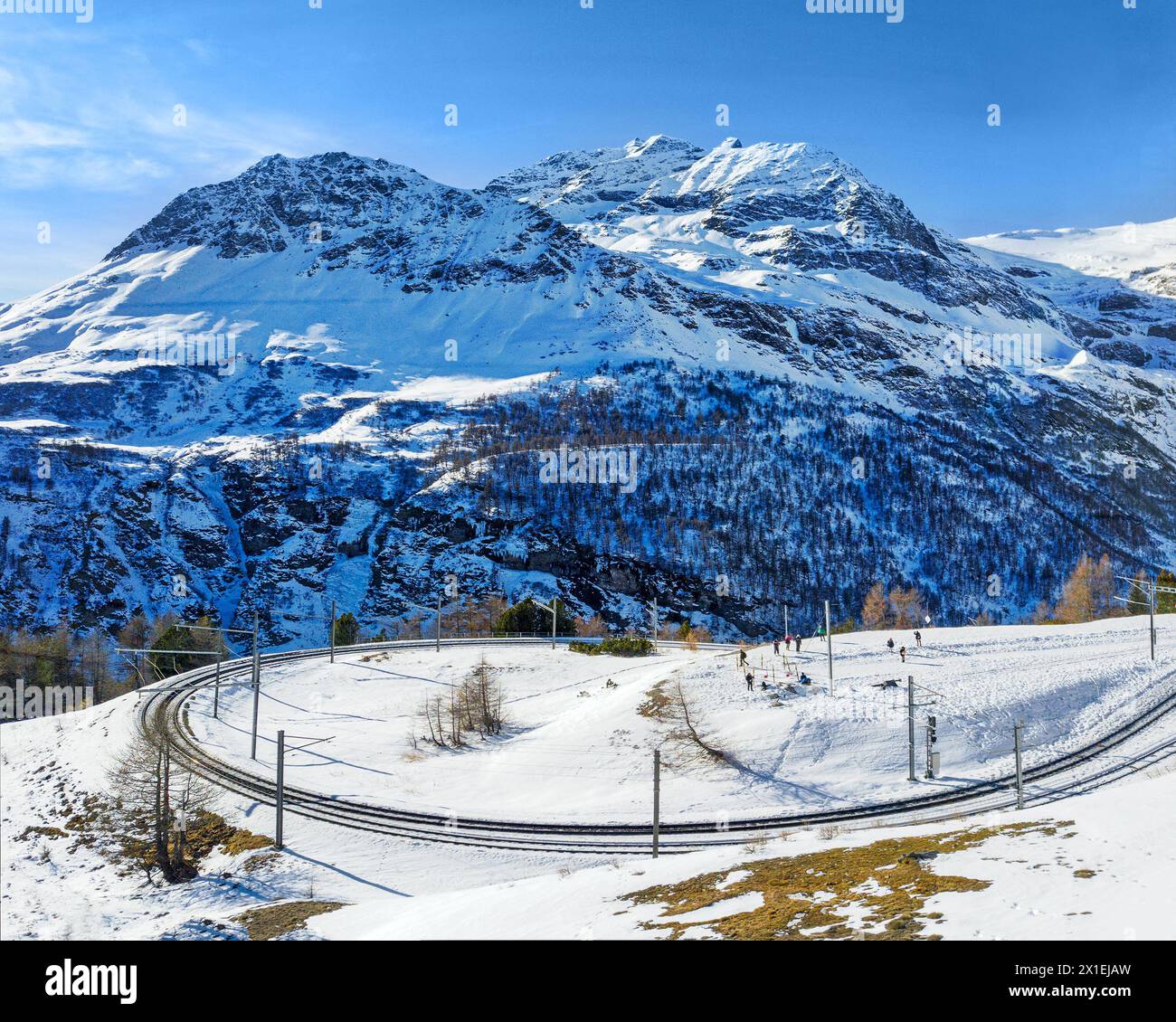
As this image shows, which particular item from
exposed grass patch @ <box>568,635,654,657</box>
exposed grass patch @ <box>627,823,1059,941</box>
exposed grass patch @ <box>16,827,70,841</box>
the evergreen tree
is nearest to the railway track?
exposed grass patch @ <box>16,827,70,841</box>

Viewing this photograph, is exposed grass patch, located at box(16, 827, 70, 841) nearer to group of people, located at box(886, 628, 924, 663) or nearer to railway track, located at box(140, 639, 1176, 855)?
railway track, located at box(140, 639, 1176, 855)

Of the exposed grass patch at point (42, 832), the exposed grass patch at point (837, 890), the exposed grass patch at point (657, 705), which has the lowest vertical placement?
the exposed grass patch at point (42, 832)

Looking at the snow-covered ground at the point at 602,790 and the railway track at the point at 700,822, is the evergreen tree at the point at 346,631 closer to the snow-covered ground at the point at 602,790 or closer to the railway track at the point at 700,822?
the snow-covered ground at the point at 602,790

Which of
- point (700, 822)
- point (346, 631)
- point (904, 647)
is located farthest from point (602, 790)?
point (346, 631)

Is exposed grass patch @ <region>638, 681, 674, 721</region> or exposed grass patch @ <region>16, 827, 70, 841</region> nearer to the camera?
exposed grass patch @ <region>16, 827, 70, 841</region>

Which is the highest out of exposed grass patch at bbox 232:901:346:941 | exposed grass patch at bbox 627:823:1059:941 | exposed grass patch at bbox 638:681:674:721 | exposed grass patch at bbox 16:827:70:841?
exposed grass patch at bbox 627:823:1059:941

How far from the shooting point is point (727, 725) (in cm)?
5897

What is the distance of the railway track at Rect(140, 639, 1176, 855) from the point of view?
44.5m

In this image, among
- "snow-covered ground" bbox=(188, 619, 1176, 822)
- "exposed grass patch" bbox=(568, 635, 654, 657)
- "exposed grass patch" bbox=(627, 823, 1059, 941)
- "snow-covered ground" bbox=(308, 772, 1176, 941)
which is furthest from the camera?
"exposed grass patch" bbox=(568, 635, 654, 657)

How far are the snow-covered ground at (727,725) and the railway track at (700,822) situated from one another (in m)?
1.42

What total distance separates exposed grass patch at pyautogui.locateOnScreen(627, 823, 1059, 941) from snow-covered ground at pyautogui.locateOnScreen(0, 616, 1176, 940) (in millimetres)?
368

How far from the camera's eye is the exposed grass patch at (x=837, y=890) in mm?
20906

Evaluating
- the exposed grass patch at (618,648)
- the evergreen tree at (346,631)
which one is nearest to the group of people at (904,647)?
the exposed grass patch at (618,648)
